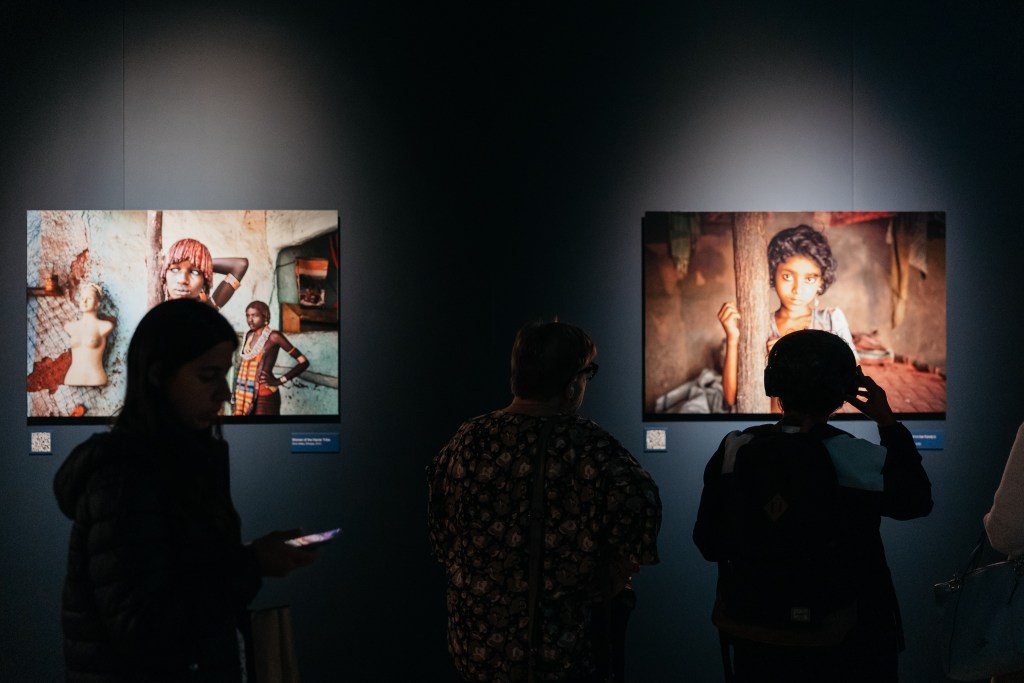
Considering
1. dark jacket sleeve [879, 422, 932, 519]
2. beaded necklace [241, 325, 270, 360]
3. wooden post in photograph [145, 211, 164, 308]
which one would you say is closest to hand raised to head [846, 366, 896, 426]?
dark jacket sleeve [879, 422, 932, 519]

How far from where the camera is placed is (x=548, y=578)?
2.72m

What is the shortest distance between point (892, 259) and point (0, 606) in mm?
5191

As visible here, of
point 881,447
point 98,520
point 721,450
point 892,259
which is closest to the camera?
point 98,520

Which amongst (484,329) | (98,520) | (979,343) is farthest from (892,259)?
(98,520)

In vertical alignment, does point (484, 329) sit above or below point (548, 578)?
above

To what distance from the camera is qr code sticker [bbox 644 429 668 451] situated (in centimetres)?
481

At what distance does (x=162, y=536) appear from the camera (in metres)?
1.97

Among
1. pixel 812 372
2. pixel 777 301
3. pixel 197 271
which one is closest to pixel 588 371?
pixel 812 372

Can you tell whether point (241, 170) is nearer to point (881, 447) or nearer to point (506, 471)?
point (506, 471)

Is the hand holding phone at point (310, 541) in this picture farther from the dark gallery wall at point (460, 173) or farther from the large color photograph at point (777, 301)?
the large color photograph at point (777, 301)

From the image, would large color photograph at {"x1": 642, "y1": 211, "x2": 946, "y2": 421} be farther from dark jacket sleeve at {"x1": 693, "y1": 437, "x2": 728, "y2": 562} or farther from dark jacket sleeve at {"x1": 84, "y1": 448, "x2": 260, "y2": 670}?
dark jacket sleeve at {"x1": 84, "y1": 448, "x2": 260, "y2": 670}

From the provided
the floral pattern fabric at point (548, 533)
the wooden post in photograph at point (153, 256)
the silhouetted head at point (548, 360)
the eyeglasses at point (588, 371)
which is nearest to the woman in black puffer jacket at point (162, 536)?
the floral pattern fabric at point (548, 533)

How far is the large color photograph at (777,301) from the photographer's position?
4.73m

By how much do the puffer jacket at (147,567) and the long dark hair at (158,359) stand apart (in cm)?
5
